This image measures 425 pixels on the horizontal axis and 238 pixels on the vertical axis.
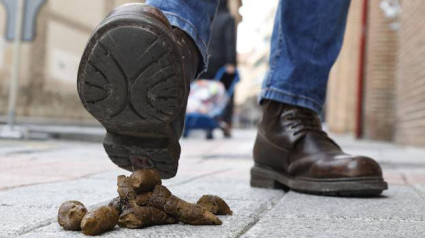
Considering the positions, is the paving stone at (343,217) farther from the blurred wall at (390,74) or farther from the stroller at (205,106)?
the stroller at (205,106)

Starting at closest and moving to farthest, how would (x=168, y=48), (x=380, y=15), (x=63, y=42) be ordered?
(x=168, y=48), (x=380, y=15), (x=63, y=42)

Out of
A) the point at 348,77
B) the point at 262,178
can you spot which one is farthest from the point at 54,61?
the point at 262,178

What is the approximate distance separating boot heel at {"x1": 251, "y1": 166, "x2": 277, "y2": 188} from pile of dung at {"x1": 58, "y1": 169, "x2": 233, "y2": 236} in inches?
23.5

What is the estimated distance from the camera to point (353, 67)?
10.4m

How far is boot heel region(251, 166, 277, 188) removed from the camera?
1.71 meters

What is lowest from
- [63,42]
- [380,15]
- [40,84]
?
[40,84]

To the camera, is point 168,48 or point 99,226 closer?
point 99,226

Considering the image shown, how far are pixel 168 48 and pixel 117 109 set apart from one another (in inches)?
6.2

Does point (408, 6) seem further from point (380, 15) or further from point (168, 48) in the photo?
point (168, 48)

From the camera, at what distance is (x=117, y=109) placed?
3.57ft

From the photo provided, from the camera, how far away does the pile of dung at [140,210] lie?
0.94 metres

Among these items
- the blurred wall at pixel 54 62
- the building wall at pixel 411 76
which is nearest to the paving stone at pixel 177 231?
the building wall at pixel 411 76

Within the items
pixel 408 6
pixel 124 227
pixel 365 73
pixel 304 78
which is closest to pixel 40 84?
pixel 365 73

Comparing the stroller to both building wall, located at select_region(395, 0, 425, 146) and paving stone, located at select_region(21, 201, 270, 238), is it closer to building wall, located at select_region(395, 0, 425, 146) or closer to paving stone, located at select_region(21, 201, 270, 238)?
building wall, located at select_region(395, 0, 425, 146)
